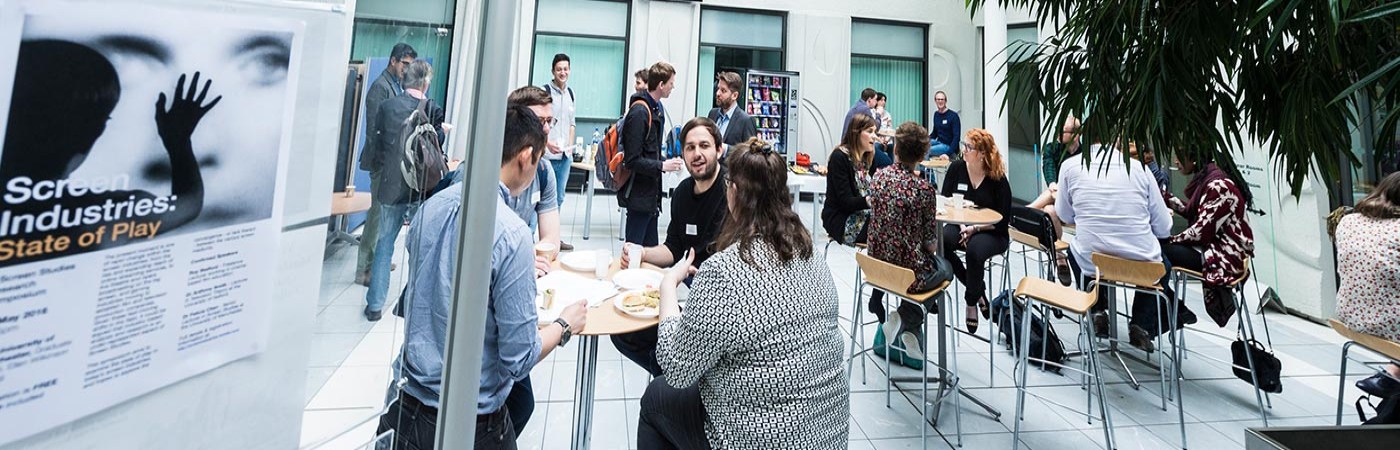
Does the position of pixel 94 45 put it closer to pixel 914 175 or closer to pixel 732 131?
pixel 914 175

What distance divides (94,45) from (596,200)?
7747 mm

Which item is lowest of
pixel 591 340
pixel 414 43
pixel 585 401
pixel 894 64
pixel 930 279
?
pixel 585 401

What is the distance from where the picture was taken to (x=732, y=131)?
15.2 ft

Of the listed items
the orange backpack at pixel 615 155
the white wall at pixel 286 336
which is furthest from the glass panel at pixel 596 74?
the white wall at pixel 286 336

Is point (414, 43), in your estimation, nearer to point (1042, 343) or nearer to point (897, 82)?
point (1042, 343)

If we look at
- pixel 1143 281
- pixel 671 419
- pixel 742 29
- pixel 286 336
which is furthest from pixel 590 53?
pixel 286 336

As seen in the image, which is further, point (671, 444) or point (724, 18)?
point (724, 18)

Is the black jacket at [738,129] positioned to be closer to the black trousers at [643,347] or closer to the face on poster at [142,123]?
the black trousers at [643,347]

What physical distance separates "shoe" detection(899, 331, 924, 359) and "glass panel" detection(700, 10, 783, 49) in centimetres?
684

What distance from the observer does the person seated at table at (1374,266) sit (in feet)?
6.95

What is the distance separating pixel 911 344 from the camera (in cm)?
288

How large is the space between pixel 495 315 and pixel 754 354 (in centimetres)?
58

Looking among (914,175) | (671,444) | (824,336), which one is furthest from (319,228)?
(914,175)

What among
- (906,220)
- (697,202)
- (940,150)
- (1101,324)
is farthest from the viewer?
(940,150)
